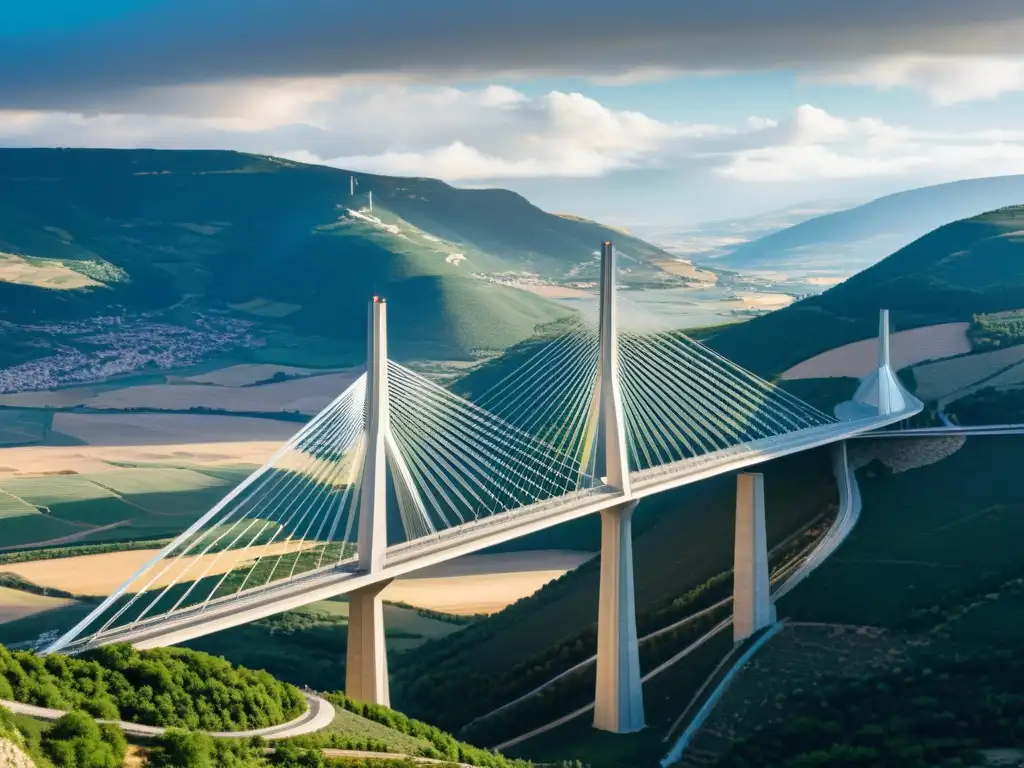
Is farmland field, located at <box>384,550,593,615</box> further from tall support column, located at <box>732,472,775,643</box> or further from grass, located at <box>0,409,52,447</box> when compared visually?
grass, located at <box>0,409,52,447</box>

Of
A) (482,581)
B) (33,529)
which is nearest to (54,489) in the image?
(33,529)

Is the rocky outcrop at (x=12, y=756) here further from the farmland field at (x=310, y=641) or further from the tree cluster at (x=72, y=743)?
the farmland field at (x=310, y=641)

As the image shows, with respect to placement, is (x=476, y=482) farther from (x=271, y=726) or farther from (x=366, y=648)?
(x=271, y=726)

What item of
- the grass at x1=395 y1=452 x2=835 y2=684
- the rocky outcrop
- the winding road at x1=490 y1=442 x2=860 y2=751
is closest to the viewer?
the rocky outcrop

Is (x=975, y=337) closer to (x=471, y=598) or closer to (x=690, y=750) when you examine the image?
(x=471, y=598)

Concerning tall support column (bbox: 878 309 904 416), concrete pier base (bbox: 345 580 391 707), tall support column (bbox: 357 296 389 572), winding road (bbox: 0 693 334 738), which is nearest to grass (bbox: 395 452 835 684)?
tall support column (bbox: 878 309 904 416)

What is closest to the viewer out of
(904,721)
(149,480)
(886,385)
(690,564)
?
(904,721)

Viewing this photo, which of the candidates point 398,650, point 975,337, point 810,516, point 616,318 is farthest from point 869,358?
point 616,318
